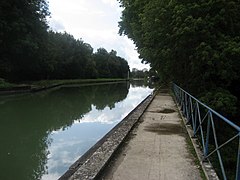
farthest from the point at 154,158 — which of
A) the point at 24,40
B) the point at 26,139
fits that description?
the point at 24,40

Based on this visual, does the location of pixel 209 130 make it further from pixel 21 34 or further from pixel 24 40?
pixel 21 34

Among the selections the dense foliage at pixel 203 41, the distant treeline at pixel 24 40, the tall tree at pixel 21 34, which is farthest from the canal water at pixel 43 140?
the distant treeline at pixel 24 40

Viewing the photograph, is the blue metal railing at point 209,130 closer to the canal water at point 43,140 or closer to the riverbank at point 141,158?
the riverbank at point 141,158

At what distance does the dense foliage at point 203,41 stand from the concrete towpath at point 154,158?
3.56 metres

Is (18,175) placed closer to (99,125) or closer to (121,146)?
(121,146)

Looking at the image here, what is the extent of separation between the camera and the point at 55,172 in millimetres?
7488

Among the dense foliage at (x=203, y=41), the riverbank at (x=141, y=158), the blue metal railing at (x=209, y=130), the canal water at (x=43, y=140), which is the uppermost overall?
the dense foliage at (x=203, y=41)

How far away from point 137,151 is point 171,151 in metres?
0.72

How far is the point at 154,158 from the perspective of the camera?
6051 millimetres

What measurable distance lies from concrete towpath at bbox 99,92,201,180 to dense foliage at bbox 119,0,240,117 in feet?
11.7

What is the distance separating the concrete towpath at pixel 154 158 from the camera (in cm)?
511

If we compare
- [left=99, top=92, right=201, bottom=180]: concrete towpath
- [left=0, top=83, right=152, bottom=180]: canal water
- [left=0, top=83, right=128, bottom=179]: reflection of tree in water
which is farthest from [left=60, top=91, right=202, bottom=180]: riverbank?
[left=0, top=83, right=128, bottom=179]: reflection of tree in water

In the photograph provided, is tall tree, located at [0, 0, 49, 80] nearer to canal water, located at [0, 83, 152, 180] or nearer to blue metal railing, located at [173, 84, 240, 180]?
canal water, located at [0, 83, 152, 180]

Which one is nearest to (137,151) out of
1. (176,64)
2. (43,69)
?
(176,64)
